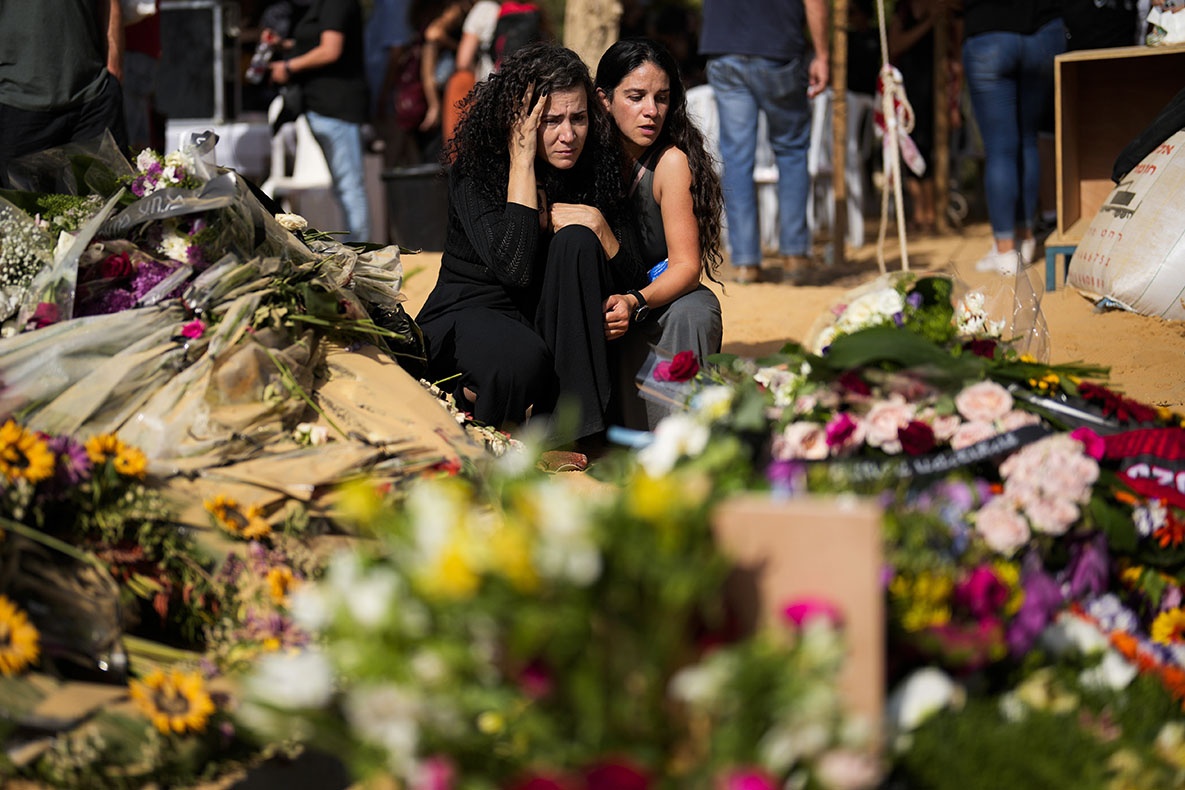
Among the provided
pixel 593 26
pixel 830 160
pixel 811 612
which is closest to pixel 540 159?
pixel 811 612

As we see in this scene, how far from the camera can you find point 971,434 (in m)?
2.13

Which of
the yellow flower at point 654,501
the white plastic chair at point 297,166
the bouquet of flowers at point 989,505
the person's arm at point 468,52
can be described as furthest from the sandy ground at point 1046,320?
the yellow flower at point 654,501

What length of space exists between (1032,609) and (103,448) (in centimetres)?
168

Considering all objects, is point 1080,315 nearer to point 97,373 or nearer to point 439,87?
point 97,373

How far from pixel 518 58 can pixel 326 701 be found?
8.43 ft

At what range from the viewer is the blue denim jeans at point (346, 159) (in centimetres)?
680

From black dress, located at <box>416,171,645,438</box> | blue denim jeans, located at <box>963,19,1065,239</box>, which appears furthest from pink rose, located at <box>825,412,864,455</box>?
blue denim jeans, located at <box>963,19,1065,239</box>

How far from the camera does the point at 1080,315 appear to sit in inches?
208

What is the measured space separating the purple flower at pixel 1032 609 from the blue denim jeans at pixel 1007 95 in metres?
5.03

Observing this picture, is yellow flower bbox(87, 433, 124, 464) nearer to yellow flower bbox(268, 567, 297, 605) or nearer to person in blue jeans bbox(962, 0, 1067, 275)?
yellow flower bbox(268, 567, 297, 605)

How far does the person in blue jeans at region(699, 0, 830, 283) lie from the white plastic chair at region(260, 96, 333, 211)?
115 inches

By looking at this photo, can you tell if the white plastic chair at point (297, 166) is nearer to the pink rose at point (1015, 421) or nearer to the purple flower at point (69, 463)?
the purple flower at point (69, 463)

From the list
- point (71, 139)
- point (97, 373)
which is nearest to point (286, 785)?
point (97, 373)

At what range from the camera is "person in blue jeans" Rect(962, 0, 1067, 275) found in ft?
20.5
